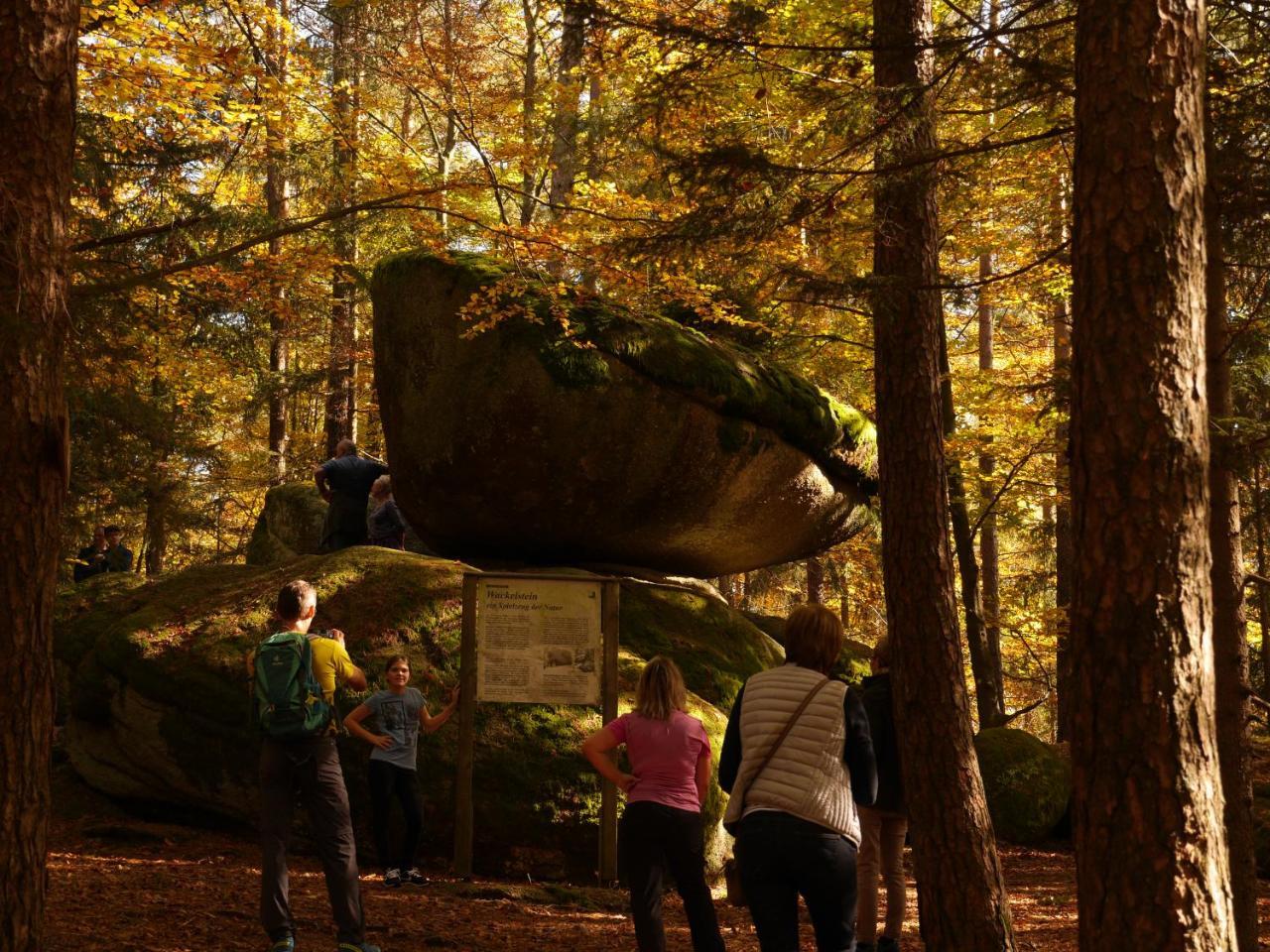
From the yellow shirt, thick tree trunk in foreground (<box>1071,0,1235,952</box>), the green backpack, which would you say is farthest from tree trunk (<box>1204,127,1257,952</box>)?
the green backpack

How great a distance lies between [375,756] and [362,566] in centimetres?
255

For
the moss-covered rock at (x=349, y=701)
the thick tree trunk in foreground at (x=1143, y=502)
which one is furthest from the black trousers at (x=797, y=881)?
the moss-covered rock at (x=349, y=701)

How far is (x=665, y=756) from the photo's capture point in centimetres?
496

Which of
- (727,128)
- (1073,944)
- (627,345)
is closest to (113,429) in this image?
(627,345)

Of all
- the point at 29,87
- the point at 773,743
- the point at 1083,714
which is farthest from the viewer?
the point at 29,87

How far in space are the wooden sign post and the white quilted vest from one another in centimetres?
409

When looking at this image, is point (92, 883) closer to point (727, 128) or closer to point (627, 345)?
point (627, 345)

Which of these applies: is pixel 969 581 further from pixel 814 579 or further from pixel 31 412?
pixel 31 412

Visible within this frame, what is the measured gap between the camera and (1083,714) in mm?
3893

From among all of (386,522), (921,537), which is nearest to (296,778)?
(921,537)

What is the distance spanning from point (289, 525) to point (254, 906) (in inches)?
325

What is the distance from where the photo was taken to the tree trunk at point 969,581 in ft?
45.1

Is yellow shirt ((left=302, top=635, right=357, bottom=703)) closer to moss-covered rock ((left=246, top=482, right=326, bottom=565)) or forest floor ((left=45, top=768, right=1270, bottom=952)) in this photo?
forest floor ((left=45, top=768, right=1270, bottom=952))

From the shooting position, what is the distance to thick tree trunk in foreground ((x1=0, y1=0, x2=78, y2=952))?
4.29m
